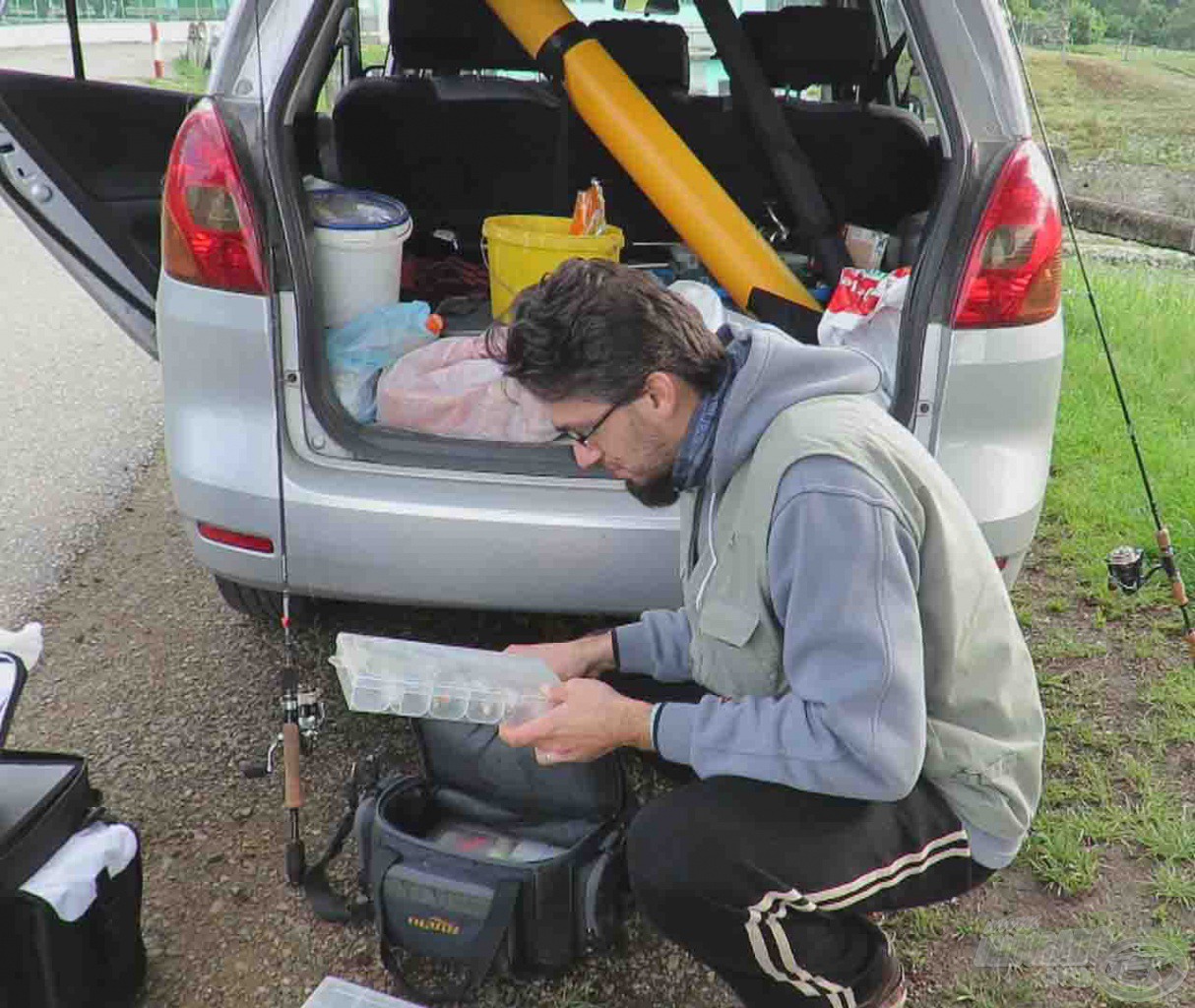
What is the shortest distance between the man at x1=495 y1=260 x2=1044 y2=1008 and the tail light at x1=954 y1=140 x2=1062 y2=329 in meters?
0.72

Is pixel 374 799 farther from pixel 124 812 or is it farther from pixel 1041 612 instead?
pixel 1041 612

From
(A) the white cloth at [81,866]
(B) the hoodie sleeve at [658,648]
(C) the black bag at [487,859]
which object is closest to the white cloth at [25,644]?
(A) the white cloth at [81,866]

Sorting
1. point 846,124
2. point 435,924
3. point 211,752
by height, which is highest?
point 846,124

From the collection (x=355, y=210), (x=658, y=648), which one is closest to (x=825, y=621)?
(x=658, y=648)

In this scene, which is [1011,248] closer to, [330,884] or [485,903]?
[485,903]

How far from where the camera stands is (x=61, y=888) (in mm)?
1867

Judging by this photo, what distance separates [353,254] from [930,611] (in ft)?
5.71

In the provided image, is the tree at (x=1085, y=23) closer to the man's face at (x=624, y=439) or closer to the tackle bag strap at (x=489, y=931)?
the man's face at (x=624, y=439)

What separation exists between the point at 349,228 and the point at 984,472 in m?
1.47

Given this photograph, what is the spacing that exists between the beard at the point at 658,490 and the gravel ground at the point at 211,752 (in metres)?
0.83

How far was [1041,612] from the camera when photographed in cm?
353

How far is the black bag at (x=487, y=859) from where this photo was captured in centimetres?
201

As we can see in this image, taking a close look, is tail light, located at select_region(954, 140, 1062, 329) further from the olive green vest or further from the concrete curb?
the concrete curb

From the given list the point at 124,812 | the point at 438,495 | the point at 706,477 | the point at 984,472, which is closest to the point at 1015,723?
the point at 706,477
